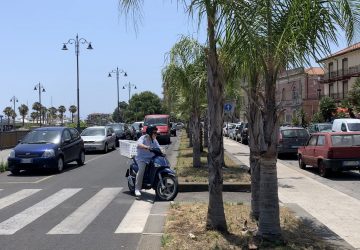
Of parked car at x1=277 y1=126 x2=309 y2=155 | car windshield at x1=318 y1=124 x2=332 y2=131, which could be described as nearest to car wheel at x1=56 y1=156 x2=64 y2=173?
parked car at x1=277 y1=126 x2=309 y2=155

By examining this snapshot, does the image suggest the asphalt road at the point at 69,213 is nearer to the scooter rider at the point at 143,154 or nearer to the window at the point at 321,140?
the scooter rider at the point at 143,154

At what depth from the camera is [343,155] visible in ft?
52.1

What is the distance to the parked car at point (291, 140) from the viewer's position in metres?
24.2

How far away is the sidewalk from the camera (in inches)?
314

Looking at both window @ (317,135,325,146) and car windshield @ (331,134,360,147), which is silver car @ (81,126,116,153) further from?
car windshield @ (331,134,360,147)

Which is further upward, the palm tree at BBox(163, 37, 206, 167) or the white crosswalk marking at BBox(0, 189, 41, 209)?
the palm tree at BBox(163, 37, 206, 167)

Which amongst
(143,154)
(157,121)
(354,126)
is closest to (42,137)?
(143,154)

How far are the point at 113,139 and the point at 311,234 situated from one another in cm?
2504

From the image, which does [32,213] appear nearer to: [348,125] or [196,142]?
[196,142]

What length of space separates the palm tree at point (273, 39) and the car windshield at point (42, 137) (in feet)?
41.8

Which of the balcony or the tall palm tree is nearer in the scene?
the tall palm tree

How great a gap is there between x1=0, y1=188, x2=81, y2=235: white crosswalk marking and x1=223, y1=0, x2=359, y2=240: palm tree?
13.7ft

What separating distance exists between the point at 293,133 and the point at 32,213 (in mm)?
17166

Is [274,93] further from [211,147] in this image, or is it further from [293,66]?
[211,147]
